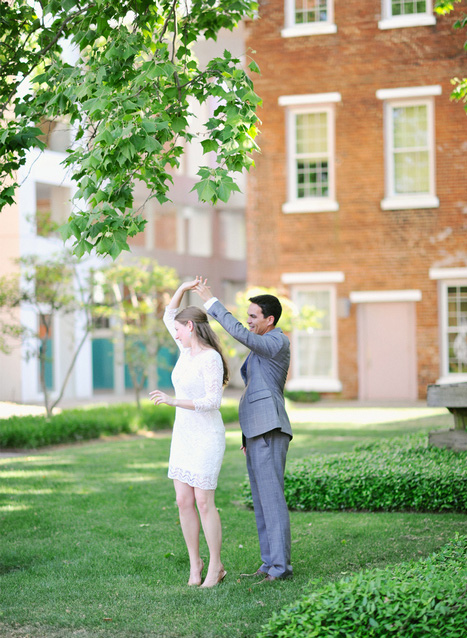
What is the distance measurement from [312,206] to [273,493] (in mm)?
15203

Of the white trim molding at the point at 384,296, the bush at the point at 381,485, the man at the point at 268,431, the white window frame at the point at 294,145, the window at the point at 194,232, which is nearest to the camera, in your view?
the man at the point at 268,431

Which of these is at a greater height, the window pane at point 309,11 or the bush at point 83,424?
the window pane at point 309,11

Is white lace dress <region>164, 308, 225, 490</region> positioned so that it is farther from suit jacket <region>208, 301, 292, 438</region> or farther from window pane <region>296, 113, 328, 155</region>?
window pane <region>296, 113, 328, 155</region>

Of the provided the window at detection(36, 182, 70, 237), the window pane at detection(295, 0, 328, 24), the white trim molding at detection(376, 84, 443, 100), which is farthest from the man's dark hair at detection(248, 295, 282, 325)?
the window at detection(36, 182, 70, 237)

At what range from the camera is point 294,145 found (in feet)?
68.0

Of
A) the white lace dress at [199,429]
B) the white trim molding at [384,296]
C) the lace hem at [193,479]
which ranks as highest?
the white trim molding at [384,296]

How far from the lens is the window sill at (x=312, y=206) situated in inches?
801

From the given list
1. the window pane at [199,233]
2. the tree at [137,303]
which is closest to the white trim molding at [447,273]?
the tree at [137,303]

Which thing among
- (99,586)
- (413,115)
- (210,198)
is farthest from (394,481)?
(413,115)

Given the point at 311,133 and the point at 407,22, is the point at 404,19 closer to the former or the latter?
the point at 407,22

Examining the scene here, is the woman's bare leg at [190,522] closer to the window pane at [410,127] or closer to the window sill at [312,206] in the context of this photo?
the window sill at [312,206]

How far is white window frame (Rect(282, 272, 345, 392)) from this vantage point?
2045 centimetres

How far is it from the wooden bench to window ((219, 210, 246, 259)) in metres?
22.0

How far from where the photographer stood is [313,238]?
20562 mm
